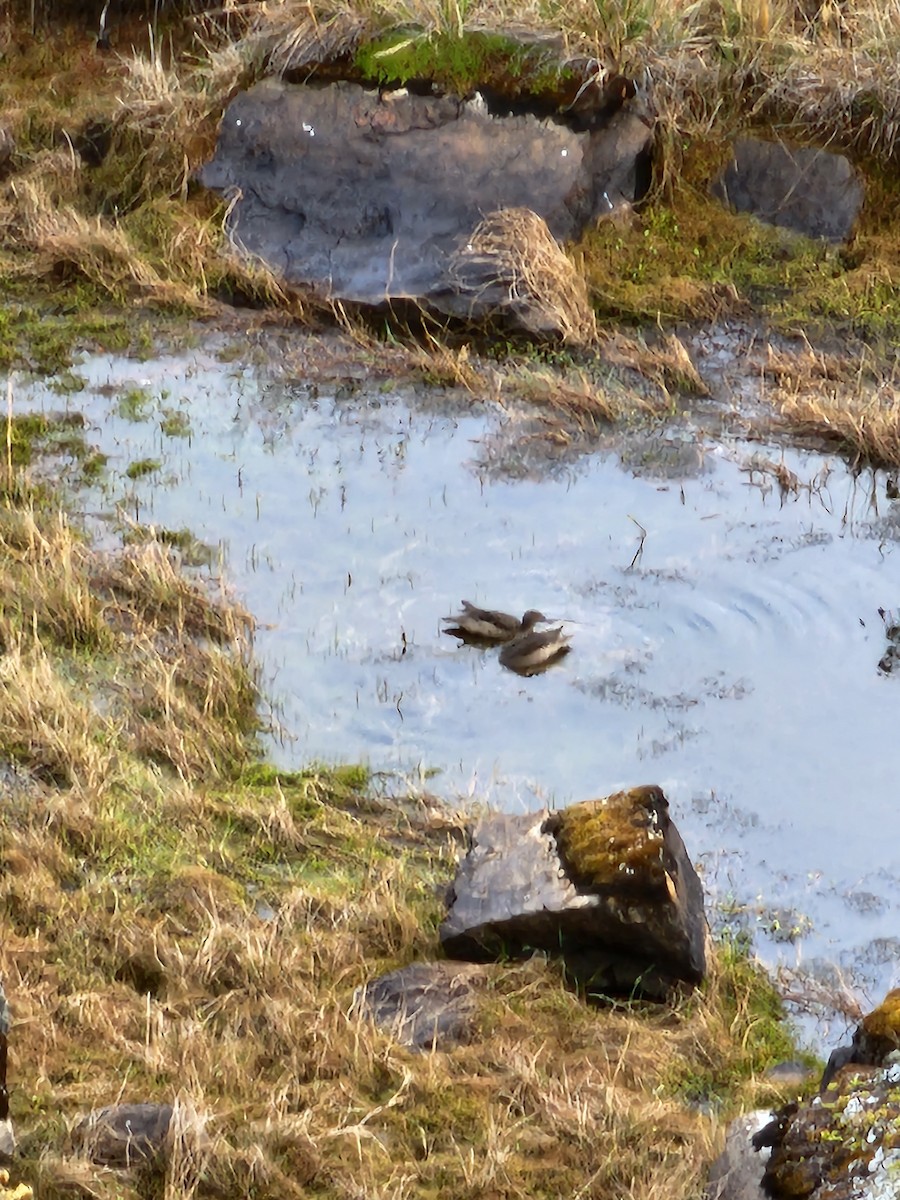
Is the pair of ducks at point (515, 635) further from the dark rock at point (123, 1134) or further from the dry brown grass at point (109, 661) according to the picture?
the dark rock at point (123, 1134)

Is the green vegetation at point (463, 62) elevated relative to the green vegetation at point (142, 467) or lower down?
elevated

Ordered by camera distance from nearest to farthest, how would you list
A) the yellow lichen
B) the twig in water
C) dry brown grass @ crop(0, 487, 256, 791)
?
the yellow lichen < dry brown grass @ crop(0, 487, 256, 791) < the twig in water

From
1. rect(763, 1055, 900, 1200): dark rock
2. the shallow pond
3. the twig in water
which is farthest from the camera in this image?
the twig in water

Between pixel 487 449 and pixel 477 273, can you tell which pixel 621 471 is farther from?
pixel 477 273

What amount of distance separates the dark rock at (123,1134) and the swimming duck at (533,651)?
9.29 feet

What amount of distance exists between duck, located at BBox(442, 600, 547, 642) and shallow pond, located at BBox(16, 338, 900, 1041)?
0.44 ft

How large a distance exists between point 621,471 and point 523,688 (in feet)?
6.19

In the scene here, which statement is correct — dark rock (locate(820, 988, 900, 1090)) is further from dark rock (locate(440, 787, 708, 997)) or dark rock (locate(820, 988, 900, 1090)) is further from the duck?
the duck

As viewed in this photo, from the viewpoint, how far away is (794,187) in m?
9.32

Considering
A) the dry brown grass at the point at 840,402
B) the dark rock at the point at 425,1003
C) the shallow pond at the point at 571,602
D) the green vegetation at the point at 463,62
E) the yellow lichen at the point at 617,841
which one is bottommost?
the shallow pond at the point at 571,602

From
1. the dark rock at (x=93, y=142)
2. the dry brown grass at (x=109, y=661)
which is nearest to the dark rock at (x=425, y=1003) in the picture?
the dry brown grass at (x=109, y=661)

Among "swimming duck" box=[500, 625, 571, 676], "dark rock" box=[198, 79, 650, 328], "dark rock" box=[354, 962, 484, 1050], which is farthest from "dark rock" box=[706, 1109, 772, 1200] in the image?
"dark rock" box=[198, 79, 650, 328]

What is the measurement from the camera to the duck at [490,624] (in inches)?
247

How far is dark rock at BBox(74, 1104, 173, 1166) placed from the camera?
3520 mm
